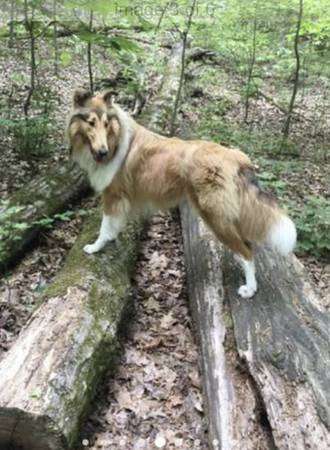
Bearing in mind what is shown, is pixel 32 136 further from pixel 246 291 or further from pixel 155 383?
pixel 155 383

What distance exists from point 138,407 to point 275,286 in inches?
68.7

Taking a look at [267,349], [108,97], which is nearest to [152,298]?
[267,349]

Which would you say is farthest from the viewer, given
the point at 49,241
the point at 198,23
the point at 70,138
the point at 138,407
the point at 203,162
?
the point at 198,23

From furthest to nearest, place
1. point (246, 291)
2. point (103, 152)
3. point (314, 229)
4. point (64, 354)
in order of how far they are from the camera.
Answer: point (314, 229), point (103, 152), point (246, 291), point (64, 354)

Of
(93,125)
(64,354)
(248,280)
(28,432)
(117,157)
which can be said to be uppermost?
(93,125)

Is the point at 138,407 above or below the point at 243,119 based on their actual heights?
below

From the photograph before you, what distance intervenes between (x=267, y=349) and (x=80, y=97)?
3033mm

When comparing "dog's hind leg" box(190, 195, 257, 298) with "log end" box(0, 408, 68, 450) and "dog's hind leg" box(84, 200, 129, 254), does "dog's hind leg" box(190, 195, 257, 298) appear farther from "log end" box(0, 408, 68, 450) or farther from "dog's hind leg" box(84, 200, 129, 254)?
"log end" box(0, 408, 68, 450)

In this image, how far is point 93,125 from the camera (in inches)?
201

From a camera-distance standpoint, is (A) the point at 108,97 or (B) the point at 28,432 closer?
(B) the point at 28,432

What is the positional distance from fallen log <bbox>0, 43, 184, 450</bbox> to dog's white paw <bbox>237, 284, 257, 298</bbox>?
114 centimetres

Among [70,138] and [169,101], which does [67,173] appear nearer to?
[70,138]

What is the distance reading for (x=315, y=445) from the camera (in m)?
3.21

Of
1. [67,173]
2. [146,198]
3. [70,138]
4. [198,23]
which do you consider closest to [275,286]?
[146,198]
